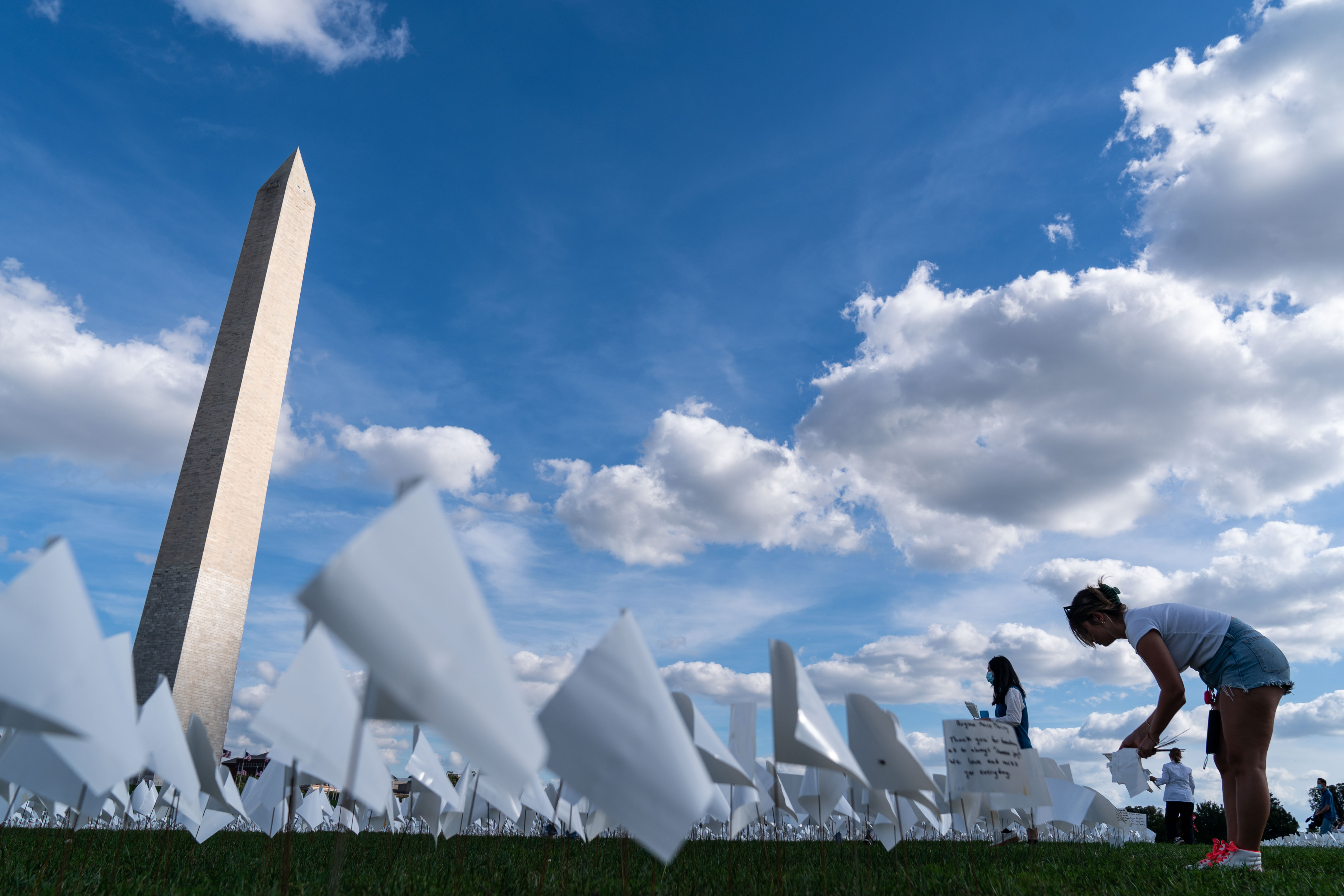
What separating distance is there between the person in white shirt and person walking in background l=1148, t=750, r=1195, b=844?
→ 623cm

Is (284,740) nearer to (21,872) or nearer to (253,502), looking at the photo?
(21,872)

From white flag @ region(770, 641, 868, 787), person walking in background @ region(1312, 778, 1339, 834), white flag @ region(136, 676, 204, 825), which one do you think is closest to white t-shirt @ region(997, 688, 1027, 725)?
white flag @ region(770, 641, 868, 787)

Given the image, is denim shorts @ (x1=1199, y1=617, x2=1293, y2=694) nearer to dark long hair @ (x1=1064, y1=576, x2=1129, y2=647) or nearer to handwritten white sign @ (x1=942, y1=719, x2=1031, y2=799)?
dark long hair @ (x1=1064, y1=576, x2=1129, y2=647)

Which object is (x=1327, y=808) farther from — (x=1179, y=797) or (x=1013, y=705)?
(x=1013, y=705)

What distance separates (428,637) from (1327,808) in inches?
767

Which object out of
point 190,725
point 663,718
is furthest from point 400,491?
point 190,725

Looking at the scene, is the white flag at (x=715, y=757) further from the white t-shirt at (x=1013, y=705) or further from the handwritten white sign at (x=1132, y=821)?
the handwritten white sign at (x=1132, y=821)

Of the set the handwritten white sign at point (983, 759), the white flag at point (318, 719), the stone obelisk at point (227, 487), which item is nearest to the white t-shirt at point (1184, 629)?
the handwritten white sign at point (983, 759)

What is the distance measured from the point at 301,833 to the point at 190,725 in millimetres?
6842

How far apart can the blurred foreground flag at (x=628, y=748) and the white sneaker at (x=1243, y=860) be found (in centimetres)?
397

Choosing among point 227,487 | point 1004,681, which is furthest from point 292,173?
point 1004,681

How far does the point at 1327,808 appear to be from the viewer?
560 inches

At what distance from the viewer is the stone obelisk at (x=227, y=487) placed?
16281 mm

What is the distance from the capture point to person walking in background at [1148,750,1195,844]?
9.40 meters
